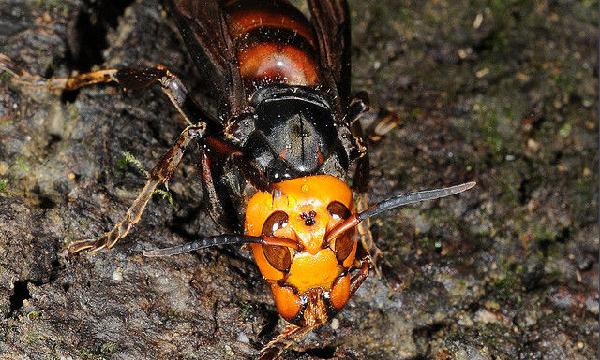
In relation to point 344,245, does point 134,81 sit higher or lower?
higher

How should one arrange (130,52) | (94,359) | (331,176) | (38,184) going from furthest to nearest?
(130,52) < (38,184) < (331,176) < (94,359)

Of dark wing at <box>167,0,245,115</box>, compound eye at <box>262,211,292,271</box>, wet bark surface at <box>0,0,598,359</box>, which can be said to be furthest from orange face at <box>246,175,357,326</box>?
dark wing at <box>167,0,245,115</box>

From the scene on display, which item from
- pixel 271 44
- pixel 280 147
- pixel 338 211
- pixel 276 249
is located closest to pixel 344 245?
pixel 338 211

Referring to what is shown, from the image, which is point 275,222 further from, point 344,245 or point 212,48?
point 212,48

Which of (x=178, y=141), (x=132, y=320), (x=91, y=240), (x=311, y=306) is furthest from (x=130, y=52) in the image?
(x=311, y=306)

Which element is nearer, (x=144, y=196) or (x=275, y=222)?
(x=275, y=222)

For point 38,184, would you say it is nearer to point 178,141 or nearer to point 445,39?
point 178,141
